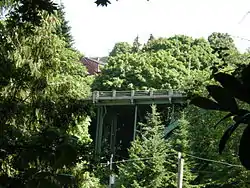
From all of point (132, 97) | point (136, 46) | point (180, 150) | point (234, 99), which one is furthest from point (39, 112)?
point (136, 46)

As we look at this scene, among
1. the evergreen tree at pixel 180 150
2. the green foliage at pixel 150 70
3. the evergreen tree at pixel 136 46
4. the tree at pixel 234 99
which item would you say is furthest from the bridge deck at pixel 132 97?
the tree at pixel 234 99

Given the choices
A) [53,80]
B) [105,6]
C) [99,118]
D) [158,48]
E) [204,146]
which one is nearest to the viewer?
[105,6]

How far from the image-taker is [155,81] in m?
36.6

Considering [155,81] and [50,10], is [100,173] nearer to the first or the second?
[50,10]

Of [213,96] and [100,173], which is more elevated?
[213,96]

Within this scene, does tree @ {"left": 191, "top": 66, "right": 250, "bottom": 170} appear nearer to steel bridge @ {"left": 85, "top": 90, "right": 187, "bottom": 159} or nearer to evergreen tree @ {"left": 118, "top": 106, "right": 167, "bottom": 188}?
evergreen tree @ {"left": 118, "top": 106, "right": 167, "bottom": 188}

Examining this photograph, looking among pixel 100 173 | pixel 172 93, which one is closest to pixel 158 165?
pixel 172 93

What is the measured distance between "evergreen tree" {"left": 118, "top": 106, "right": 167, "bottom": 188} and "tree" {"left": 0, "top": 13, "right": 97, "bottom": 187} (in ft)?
31.4

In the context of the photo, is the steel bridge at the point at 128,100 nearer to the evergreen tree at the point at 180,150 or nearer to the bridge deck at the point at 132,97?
the bridge deck at the point at 132,97

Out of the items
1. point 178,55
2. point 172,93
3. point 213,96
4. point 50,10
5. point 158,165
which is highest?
point 178,55

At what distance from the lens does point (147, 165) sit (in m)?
22.7

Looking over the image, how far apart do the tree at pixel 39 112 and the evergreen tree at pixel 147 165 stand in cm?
957

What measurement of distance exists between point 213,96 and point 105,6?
141 centimetres

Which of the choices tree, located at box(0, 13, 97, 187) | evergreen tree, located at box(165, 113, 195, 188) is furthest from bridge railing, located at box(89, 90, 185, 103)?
tree, located at box(0, 13, 97, 187)
